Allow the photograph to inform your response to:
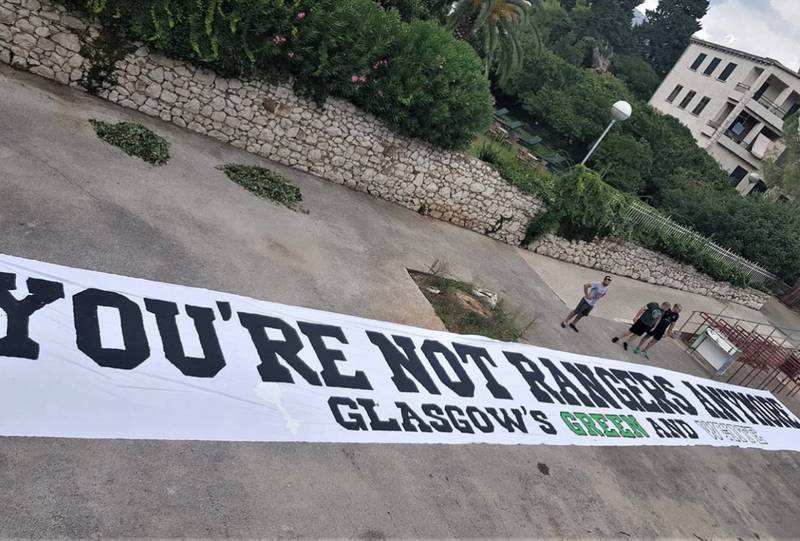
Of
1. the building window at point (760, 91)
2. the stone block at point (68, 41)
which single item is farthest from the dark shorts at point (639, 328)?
the building window at point (760, 91)

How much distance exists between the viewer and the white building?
38469mm

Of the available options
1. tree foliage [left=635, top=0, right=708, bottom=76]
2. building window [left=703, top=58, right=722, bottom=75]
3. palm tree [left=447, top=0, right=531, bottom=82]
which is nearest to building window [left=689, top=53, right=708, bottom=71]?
building window [left=703, top=58, right=722, bottom=75]

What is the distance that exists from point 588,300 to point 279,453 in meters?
8.34

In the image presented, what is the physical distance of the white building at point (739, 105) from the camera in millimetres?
38469

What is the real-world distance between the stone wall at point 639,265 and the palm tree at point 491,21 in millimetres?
6522

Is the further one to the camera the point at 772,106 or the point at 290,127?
the point at 772,106

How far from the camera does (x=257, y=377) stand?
6074mm

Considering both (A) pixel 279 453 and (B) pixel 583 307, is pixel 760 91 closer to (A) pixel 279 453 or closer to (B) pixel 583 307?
(B) pixel 583 307

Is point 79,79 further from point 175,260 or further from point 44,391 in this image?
point 44,391

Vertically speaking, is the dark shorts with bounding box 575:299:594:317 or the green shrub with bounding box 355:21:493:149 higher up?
the green shrub with bounding box 355:21:493:149

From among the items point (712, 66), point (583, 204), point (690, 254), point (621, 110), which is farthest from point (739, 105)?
point (583, 204)

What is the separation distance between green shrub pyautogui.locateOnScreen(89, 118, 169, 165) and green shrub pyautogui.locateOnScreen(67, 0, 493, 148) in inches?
76.2

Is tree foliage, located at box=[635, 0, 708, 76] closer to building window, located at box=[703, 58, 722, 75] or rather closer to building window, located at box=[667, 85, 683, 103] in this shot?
building window, located at box=[667, 85, 683, 103]

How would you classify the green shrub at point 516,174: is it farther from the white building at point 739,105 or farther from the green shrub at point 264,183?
the white building at point 739,105
